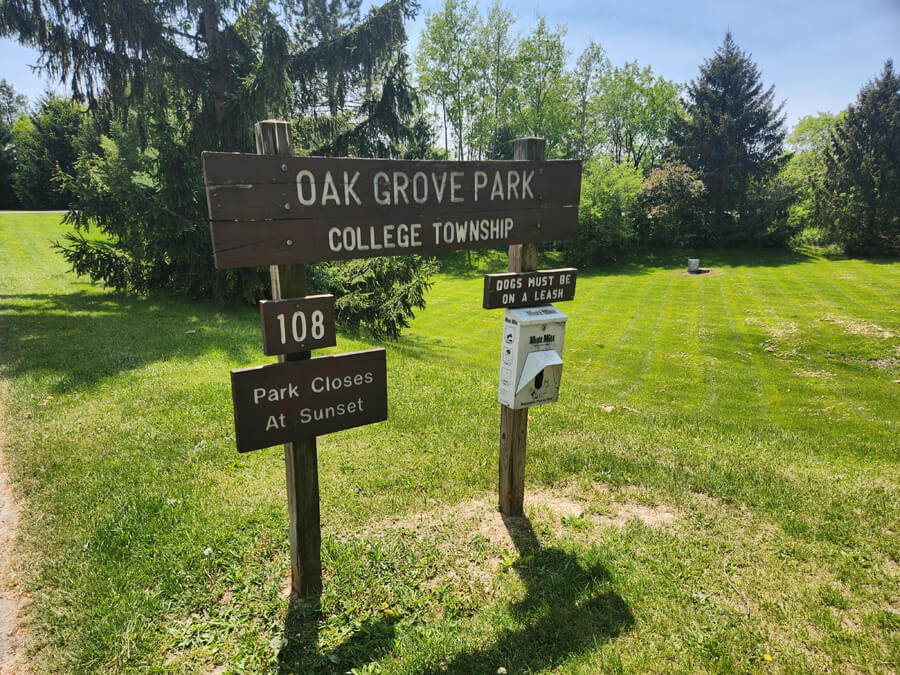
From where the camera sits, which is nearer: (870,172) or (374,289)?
(374,289)

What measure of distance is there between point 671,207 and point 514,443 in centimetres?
3437

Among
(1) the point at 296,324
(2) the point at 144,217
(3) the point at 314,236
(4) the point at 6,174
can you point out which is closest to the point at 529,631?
(1) the point at 296,324

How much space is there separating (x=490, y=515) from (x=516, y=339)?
1532 mm

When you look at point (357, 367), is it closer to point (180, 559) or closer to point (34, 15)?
point (180, 559)

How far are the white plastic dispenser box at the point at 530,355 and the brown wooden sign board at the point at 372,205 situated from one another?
1.94 feet

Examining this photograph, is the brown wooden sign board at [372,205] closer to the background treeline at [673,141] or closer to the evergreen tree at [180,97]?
the evergreen tree at [180,97]

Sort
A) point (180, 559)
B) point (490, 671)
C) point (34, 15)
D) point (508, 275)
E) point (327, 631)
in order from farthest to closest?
1. point (34, 15)
2. point (508, 275)
3. point (180, 559)
4. point (327, 631)
5. point (490, 671)

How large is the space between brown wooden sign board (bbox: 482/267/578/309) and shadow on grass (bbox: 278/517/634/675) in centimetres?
196

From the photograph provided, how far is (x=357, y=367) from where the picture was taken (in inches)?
124

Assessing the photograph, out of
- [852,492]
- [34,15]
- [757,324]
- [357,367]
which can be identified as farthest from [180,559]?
[757,324]

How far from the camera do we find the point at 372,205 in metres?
3.09

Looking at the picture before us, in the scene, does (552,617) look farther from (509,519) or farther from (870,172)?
(870,172)

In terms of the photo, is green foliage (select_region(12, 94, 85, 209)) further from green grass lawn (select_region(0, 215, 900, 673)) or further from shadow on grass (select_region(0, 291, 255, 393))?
green grass lawn (select_region(0, 215, 900, 673))

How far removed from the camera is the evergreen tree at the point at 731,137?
35.0 m
